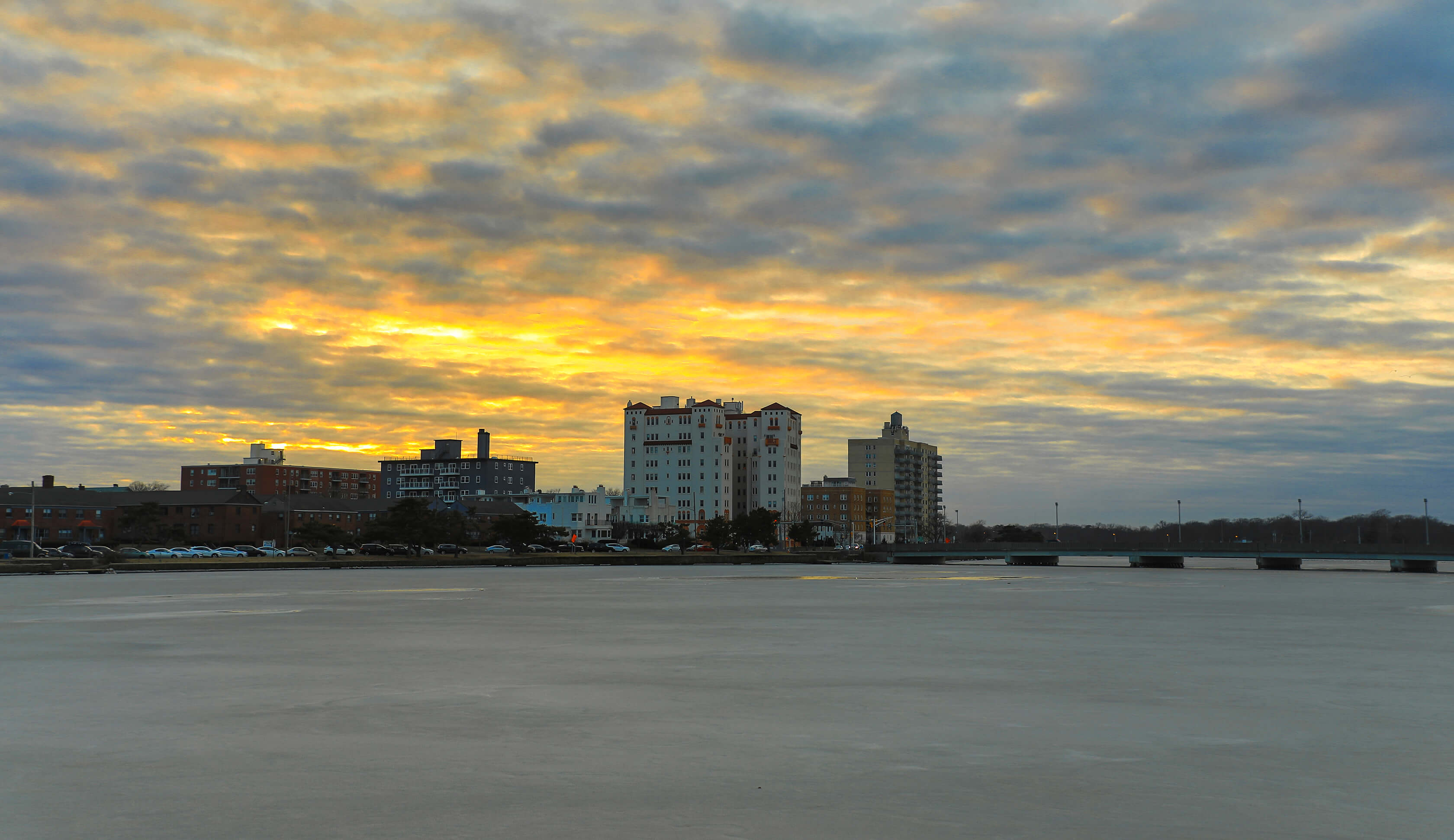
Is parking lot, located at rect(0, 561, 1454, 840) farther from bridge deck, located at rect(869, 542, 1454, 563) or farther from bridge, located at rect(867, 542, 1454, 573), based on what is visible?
bridge, located at rect(867, 542, 1454, 573)

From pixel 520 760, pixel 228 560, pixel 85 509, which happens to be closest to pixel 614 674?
pixel 520 760

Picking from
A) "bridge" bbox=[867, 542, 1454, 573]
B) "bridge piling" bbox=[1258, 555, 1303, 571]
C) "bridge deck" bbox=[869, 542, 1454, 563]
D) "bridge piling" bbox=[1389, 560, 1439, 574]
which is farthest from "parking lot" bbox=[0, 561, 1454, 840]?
"bridge piling" bbox=[1389, 560, 1439, 574]

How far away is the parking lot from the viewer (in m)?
12.6

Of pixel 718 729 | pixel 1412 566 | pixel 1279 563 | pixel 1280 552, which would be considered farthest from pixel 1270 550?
pixel 718 729

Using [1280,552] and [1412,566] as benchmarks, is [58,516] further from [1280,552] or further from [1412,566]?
[1412,566]

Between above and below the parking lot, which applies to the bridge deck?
below

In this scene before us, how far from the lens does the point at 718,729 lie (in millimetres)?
18516

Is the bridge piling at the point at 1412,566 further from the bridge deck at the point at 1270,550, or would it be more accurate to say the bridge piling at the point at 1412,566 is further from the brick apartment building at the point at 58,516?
the brick apartment building at the point at 58,516

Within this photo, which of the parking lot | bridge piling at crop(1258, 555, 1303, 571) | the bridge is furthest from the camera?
bridge piling at crop(1258, 555, 1303, 571)

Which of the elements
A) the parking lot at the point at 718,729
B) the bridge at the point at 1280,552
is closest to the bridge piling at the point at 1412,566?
the bridge at the point at 1280,552

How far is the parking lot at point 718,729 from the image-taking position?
12648mm

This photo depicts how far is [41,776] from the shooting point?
1463cm

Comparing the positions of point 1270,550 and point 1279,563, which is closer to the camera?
point 1270,550

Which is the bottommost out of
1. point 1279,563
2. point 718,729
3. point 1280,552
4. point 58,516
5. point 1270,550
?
point 1279,563
